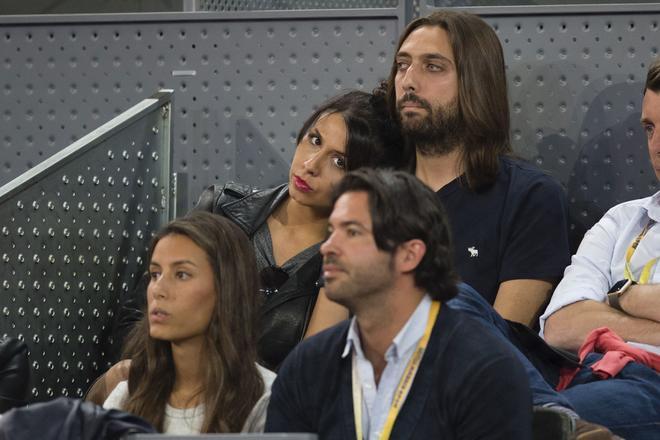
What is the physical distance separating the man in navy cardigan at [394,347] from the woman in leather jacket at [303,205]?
2.39 ft

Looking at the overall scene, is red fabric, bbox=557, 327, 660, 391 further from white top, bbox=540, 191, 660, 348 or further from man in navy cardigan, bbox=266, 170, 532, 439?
man in navy cardigan, bbox=266, 170, 532, 439

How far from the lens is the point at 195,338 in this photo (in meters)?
2.36

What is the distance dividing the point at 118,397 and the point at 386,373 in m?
0.70

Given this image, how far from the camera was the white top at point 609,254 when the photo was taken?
272 centimetres

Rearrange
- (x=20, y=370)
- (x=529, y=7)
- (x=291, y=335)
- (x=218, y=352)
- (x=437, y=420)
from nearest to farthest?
(x=437, y=420) < (x=218, y=352) < (x=20, y=370) < (x=291, y=335) < (x=529, y=7)

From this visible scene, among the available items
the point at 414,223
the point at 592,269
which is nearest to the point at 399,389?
the point at 414,223

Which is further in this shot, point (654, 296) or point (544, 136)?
point (544, 136)

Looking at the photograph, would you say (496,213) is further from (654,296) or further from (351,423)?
(351,423)

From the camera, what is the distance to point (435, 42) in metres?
2.95

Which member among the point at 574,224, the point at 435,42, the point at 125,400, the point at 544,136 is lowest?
the point at 125,400

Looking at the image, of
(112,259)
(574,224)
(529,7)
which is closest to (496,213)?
(574,224)

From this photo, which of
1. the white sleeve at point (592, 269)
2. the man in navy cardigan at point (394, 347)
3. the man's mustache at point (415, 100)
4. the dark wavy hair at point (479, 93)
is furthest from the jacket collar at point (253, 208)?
the man in navy cardigan at point (394, 347)

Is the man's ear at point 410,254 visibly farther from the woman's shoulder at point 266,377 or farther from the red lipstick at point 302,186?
the red lipstick at point 302,186

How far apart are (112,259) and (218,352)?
2.53 feet
